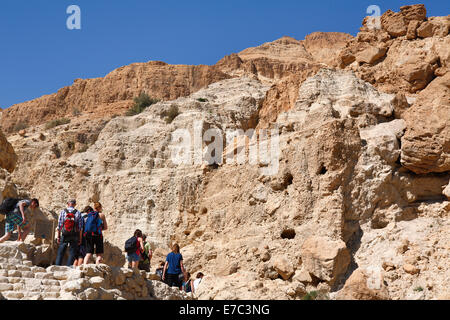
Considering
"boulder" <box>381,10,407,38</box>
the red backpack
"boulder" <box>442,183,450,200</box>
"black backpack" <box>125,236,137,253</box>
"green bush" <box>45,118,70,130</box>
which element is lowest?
"black backpack" <box>125,236,137,253</box>

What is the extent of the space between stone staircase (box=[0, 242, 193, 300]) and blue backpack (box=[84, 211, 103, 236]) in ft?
2.47

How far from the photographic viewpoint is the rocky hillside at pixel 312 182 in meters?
Answer: 14.0

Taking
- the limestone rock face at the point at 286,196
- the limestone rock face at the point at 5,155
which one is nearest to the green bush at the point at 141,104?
the limestone rock face at the point at 286,196

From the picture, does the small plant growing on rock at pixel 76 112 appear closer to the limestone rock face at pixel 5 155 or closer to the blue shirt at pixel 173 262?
the limestone rock face at pixel 5 155

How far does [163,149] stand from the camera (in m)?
22.8

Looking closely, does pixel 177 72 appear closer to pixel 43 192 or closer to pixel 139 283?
pixel 43 192

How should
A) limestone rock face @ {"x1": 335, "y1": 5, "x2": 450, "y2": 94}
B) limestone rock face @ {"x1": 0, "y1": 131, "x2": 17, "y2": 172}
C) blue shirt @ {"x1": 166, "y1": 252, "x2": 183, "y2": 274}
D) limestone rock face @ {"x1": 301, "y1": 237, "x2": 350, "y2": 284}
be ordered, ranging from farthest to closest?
limestone rock face @ {"x1": 335, "y1": 5, "x2": 450, "y2": 94} < limestone rock face @ {"x1": 0, "y1": 131, "x2": 17, "y2": 172} < limestone rock face @ {"x1": 301, "y1": 237, "x2": 350, "y2": 284} < blue shirt @ {"x1": 166, "y1": 252, "x2": 183, "y2": 274}

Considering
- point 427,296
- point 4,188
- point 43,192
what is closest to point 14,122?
point 43,192

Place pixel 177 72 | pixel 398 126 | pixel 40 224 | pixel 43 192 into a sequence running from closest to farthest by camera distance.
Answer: pixel 40 224
pixel 398 126
pixel 43 192
pixel 177 72

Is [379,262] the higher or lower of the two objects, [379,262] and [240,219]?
the lower

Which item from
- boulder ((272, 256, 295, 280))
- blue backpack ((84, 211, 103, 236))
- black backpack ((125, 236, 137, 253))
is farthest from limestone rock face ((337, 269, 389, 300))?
blue backpack ((84, 211, 103, 236))

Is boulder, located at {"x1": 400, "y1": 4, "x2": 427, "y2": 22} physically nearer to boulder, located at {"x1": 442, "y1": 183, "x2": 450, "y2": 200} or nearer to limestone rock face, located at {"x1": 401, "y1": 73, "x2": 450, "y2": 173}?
limestone rock face, located at {"x1": 401, "y1": 73, "x2": 450, "y2": 173}

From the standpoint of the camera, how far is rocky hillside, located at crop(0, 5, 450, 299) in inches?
551
